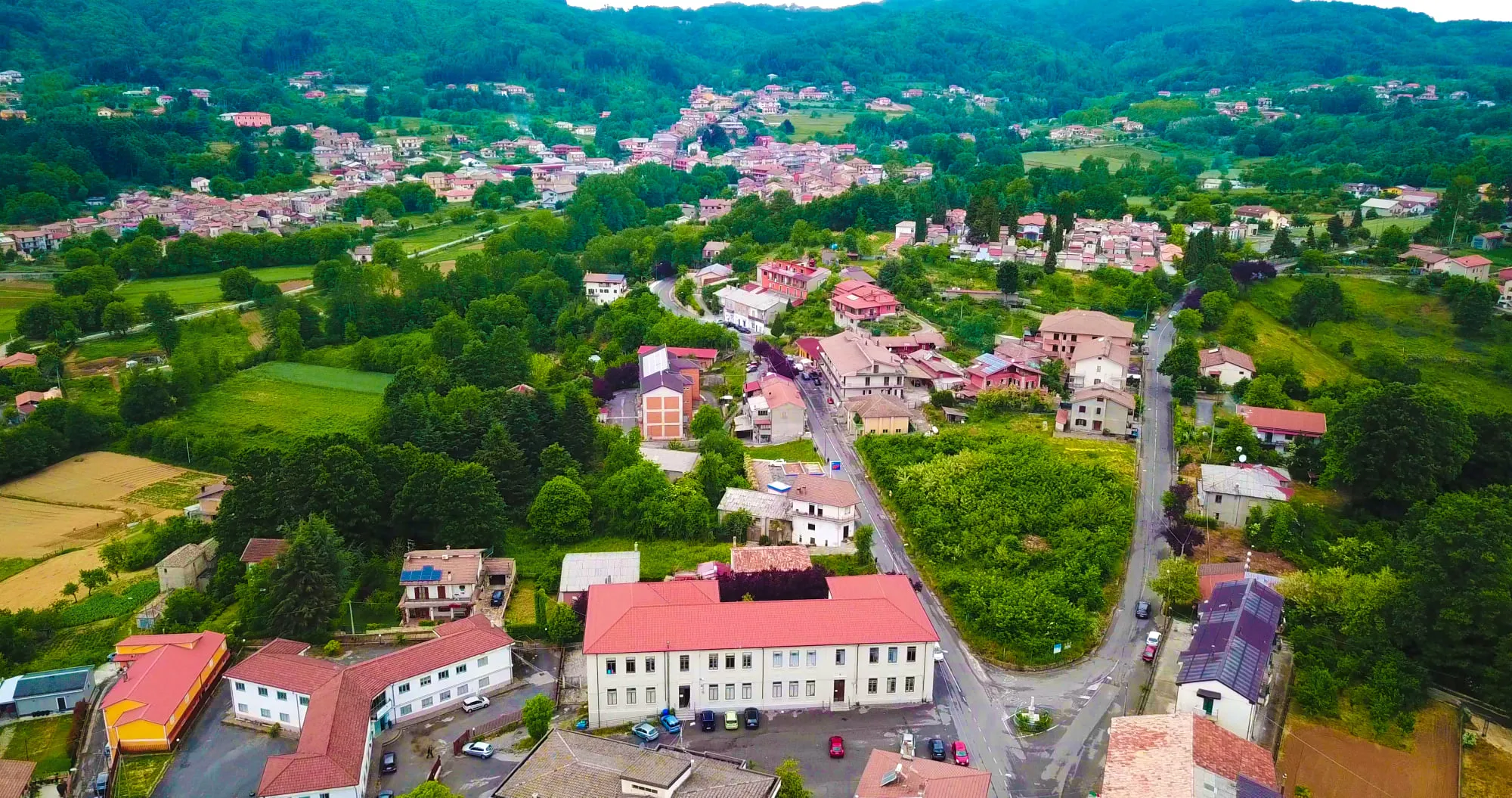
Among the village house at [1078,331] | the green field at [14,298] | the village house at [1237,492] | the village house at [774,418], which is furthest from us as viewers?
the green field at [14,298]

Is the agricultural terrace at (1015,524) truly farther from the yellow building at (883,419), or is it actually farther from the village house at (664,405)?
the village house at (664,405)

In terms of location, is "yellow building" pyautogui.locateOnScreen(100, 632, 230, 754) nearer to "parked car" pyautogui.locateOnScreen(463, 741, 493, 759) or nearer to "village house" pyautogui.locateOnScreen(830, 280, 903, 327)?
"parked car" pyautogui.locateOnScreen(463, 741, 493, 759)

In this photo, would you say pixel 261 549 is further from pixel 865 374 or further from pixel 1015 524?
pixel 865 374

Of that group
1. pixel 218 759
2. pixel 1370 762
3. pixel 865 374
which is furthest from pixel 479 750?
pixel 865 374

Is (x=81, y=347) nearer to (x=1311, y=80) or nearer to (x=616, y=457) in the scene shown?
(x=616, y=457)

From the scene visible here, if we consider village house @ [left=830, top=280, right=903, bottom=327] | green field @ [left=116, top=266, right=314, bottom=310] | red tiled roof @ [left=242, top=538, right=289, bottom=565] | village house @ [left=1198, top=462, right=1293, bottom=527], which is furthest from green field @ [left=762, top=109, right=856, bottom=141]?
red tiled roof @ [left=242, top=538, right=289, bottom=565]

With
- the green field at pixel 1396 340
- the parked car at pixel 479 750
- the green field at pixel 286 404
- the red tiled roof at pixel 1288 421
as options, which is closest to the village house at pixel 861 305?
the green field at pixel 1396 340
